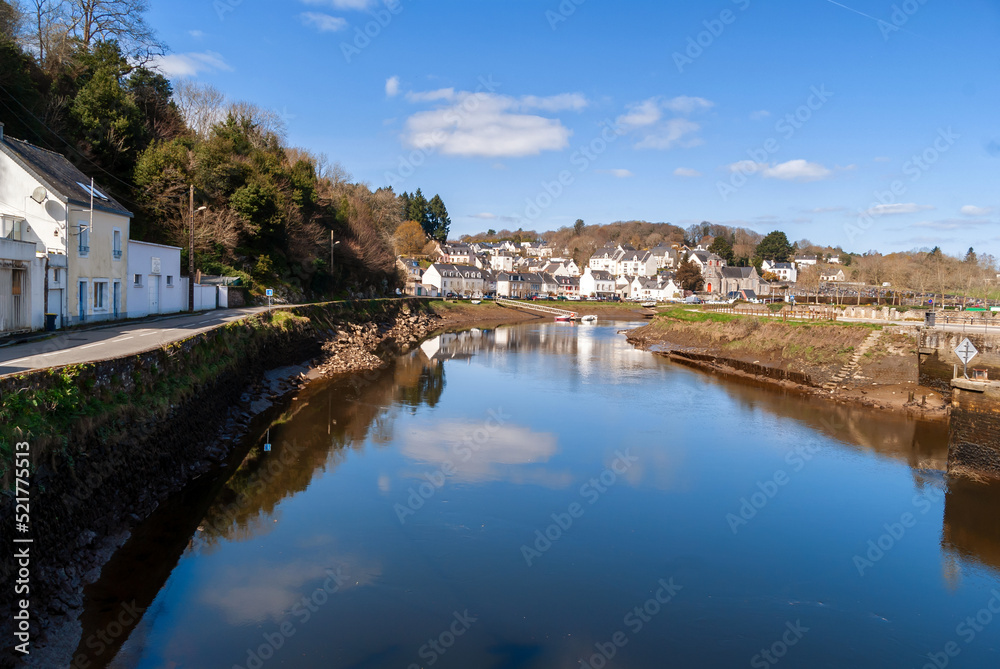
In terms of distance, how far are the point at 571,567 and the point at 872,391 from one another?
21.4 m

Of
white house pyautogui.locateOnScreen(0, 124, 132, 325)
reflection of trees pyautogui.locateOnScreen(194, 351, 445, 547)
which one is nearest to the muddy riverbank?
reflection of trees pyautogui.locateOnScreen(194, 351, 445, 547)

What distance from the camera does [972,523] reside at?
42.0 feet

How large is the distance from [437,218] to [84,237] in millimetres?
97089

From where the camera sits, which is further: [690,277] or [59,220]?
[690,277]

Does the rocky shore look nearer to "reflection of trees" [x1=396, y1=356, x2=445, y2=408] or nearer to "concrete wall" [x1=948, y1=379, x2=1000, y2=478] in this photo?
"reflection of trees" [x1=396, y1=356, x2=445, y2=408]

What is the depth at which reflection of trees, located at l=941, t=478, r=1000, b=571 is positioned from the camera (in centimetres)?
1162

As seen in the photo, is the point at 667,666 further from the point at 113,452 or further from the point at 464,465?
the point at 113,452

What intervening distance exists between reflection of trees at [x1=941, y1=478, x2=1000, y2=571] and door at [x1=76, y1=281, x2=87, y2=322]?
24.3 metres

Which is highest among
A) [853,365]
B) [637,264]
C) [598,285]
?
[637,264]

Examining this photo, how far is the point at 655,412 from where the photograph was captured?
22.8 meters

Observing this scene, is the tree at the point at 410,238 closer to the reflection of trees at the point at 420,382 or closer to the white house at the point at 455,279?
the white house at the point at 455,279

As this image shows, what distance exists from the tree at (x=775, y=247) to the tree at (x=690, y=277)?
32.1 metres

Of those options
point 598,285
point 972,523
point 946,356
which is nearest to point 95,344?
point 972,523

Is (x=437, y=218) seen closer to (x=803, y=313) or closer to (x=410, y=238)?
(x=410, y=238)
